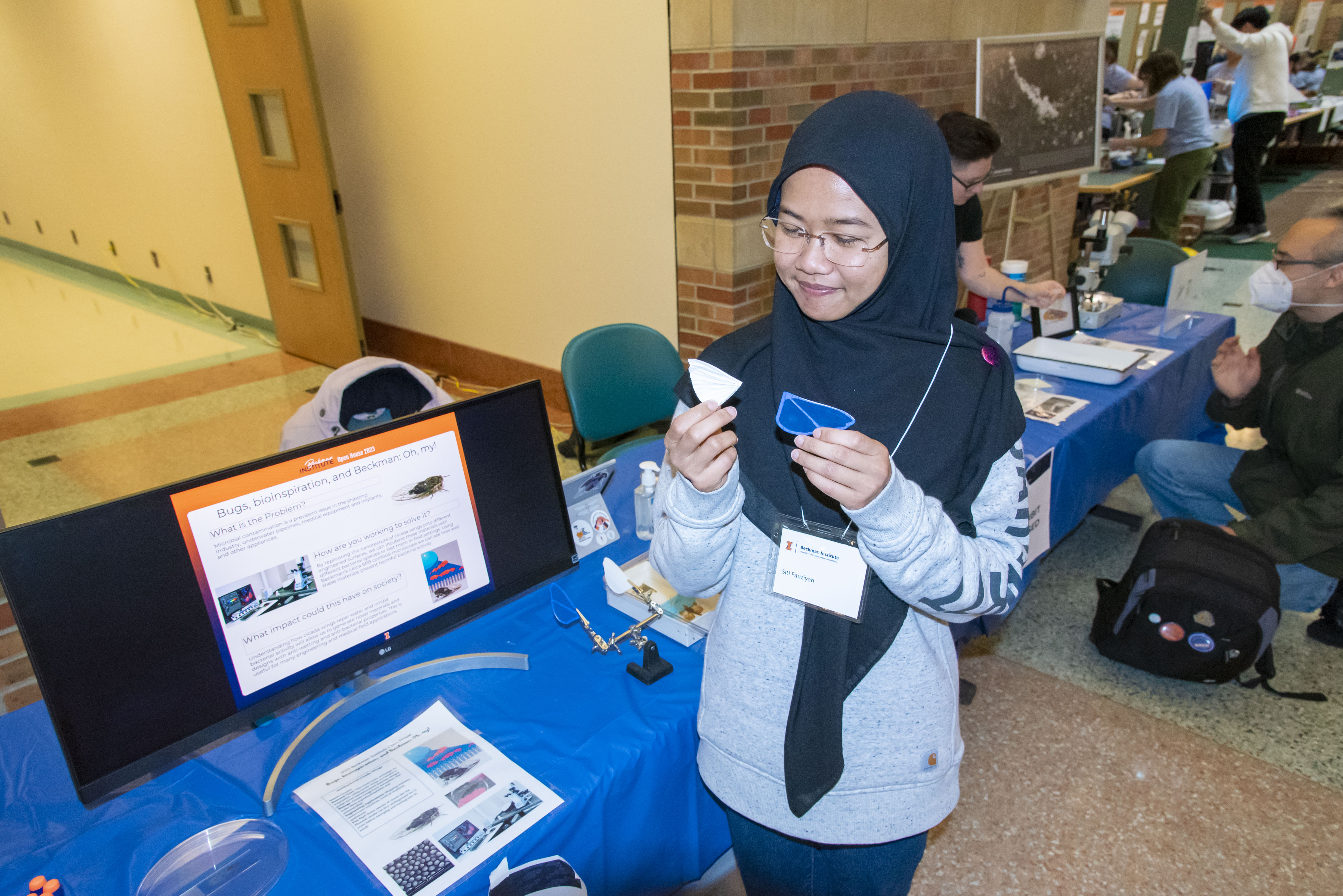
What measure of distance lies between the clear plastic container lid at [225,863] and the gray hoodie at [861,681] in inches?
25.6

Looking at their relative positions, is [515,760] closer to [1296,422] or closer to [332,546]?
[332,546]

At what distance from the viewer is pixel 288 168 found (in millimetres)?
4984

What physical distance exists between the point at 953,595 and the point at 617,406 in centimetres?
212

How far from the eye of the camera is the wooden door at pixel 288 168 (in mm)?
4578

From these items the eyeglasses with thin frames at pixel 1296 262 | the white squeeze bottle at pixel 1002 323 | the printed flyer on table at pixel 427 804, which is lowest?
the printed flyer on table at pixel 427 804

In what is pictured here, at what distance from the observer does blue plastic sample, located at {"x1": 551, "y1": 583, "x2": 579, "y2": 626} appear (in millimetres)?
1566

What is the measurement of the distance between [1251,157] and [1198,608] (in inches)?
234

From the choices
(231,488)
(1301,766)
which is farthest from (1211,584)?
(231,488)

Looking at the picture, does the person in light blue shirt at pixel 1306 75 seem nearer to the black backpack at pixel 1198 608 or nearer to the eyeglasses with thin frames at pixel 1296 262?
the eyeglasses with thin frames at pixel 1296 262

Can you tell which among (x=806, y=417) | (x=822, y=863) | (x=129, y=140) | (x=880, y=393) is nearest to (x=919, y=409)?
(x=880, y=393)

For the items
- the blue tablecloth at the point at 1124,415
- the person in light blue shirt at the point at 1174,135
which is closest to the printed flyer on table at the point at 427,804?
the blue tablecloth at the point at 1124,415

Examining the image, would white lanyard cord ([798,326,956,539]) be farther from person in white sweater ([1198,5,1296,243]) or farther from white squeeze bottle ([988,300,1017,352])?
person in white sweater ([1198,5,1296,243])

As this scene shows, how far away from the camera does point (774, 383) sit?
1082 mm

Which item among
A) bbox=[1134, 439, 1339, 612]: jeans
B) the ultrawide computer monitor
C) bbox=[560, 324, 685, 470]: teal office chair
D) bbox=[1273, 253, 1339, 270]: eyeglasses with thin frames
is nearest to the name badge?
the ultrawide computer monitor
